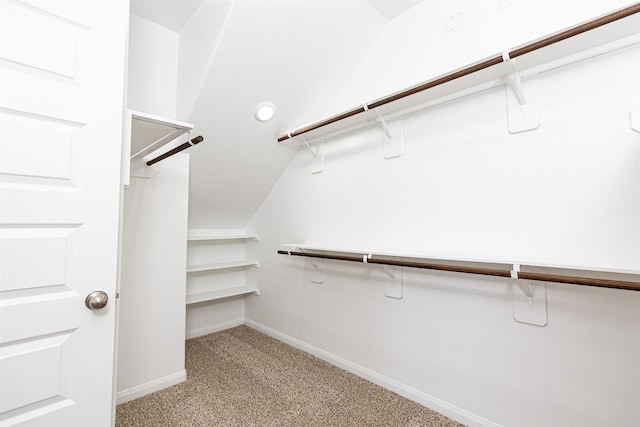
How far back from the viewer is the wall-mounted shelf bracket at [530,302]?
4.53 feet

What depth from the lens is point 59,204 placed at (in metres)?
1.00

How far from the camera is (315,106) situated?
2.34 metres

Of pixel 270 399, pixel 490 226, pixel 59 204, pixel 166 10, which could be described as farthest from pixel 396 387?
pixel 166 10

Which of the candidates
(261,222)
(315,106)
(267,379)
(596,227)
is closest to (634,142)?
(596,227)

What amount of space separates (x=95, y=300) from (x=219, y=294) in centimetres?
189

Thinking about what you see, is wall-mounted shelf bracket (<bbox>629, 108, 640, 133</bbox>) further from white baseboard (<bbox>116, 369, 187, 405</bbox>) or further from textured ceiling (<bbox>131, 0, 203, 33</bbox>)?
white baseboard (<bbox>116, 369, 187, 405</bbox>)

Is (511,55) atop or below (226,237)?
atop

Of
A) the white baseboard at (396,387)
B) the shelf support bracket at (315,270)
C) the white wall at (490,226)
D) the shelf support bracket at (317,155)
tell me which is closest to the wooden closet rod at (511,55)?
the white wall at (490,226)

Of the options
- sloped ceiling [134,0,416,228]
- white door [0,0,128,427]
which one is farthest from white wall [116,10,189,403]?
white door [0,0,128,427]

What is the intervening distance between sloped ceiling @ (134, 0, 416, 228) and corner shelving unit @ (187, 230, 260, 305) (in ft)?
1.22

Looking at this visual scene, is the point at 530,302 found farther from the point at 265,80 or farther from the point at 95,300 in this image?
the point at 265,80

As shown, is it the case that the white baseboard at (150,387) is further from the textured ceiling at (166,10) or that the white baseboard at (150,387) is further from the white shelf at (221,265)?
the textured ceiling at (166,10)

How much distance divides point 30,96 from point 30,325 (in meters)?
0.71

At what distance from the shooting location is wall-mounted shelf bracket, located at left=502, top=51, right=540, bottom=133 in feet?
4.63
